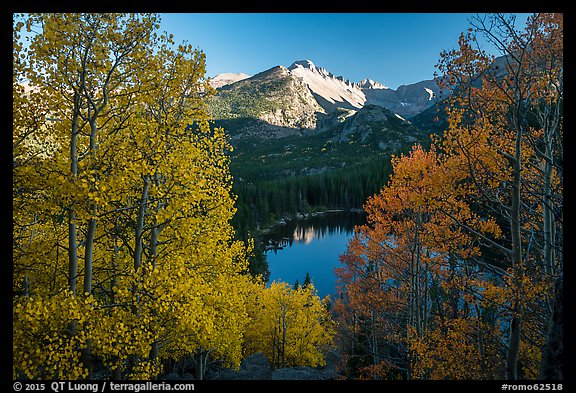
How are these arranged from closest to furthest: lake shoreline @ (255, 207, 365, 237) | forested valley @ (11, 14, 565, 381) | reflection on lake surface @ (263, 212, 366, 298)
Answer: forested valley @ (11, 14, 565, 381) → reflection on lake surface @ (263, 212, 366, 298) → lake shoreline @ (255, 207, 365, 237)

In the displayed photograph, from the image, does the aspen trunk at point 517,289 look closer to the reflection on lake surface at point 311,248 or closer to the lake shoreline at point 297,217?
the reflection on lake surface at point 311,248

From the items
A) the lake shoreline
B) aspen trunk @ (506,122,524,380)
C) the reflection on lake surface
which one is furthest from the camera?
the lake shoreline

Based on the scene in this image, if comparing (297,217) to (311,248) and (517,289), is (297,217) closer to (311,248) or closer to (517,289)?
(311,248)

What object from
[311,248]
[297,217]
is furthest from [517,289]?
[297,217]

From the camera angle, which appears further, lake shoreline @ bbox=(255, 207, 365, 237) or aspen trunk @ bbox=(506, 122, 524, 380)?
lake shoreline @ bbox=(255, 207, 365, 237)

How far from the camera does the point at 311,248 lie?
76.8m

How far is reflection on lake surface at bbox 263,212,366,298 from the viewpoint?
57.1 metres

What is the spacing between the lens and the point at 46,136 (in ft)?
22.8

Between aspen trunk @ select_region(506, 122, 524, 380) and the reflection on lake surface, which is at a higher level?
aspen trunk @ select_region(506, 122, 524, 380)

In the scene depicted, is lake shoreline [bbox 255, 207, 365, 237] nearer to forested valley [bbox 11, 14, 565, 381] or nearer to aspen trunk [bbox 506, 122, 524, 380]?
forested valley [bbox 11, 14, 565, 381]

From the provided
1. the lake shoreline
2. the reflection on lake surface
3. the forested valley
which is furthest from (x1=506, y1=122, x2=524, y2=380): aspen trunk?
the lake shoreline

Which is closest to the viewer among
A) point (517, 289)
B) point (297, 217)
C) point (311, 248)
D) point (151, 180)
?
point (517, 289)

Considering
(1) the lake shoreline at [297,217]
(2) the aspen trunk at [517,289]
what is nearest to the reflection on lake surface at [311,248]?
(1) the lake shoreline at [297,217]
